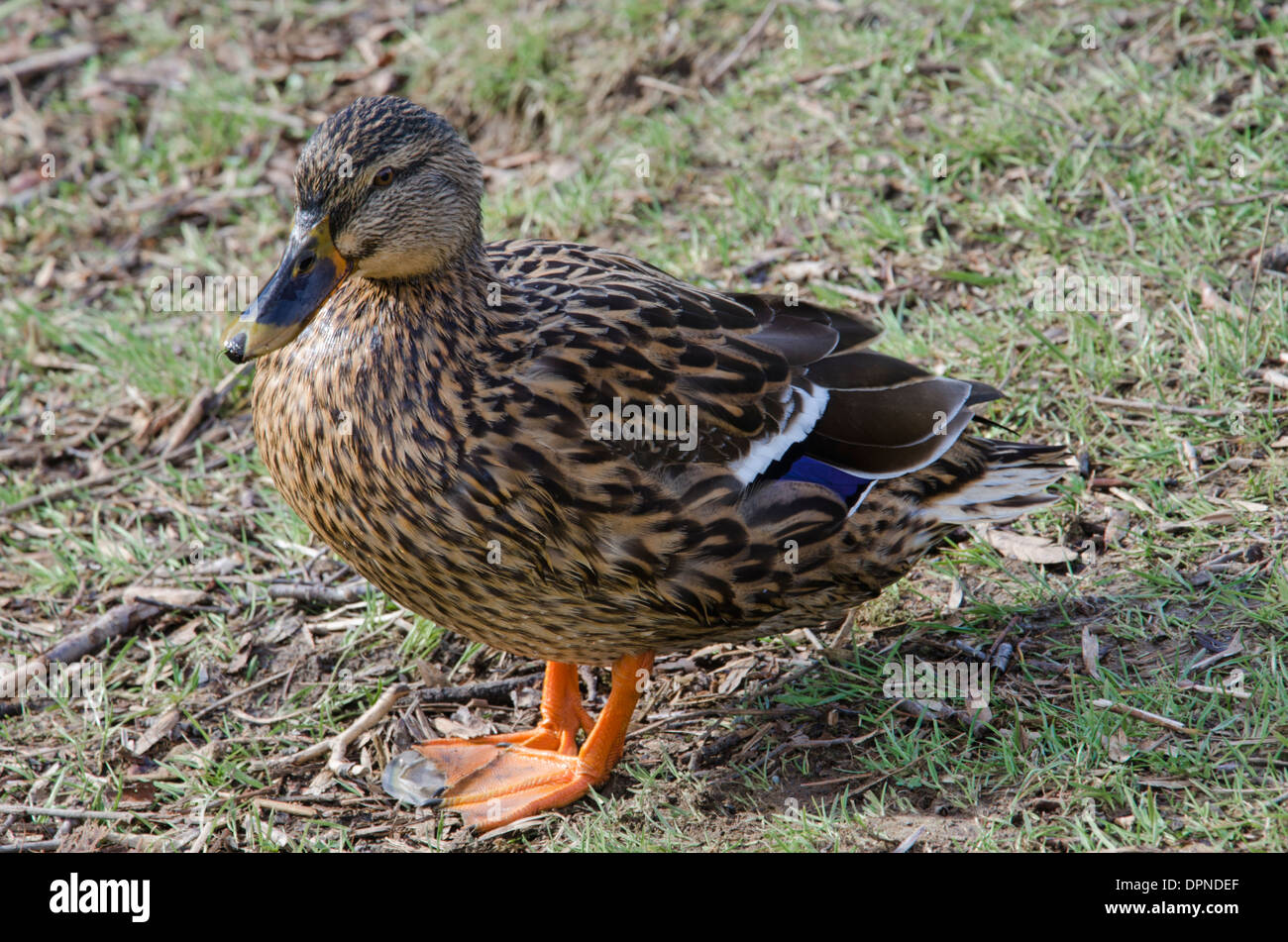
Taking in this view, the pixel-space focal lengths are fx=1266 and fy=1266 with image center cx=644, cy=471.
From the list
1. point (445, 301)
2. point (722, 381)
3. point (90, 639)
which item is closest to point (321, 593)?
point (90, 639)

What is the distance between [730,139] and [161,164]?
3.05 meters

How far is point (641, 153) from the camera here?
5848 mm

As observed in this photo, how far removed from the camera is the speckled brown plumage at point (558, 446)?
324cm

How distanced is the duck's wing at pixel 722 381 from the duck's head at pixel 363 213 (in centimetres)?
36

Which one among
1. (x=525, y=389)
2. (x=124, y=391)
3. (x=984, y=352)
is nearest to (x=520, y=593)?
(x=525, y=389)

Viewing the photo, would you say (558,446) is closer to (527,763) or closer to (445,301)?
(445,301)

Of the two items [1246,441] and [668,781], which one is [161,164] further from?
[1246,441]

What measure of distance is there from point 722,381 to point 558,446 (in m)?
0.52

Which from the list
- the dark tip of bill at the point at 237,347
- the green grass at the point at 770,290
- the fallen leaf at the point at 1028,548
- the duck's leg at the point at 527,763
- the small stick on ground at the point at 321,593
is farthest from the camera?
the small stick on ground at the point at 321,593

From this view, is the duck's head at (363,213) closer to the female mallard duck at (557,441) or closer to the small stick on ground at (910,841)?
the female mallard duck at (557,441)

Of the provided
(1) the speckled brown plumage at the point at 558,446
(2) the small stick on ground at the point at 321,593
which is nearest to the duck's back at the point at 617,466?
(1) the speckled brown plumage at the point at 558,446

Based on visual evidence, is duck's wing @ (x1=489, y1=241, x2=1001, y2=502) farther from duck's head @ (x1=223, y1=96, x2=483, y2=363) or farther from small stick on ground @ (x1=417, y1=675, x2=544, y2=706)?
small stick on ground @ (x1=417, y1=675, x2=544, y2=706)

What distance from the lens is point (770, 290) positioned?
5168 millimetres

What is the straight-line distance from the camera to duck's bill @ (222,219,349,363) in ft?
10.1
